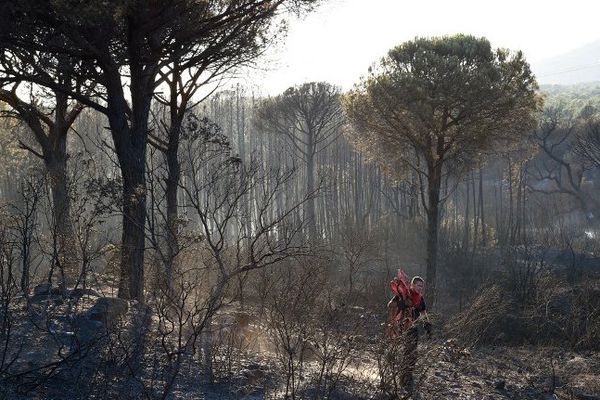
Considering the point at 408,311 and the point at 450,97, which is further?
the point at 450,97

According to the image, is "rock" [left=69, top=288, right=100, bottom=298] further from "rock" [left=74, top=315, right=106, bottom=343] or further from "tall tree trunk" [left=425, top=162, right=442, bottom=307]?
"tall tree trunk" [left=425, top=162, right=442, bottom=307]

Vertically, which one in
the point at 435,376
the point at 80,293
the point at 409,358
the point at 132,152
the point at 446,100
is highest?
the point at 446,100

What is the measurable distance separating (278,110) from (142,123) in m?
24.0

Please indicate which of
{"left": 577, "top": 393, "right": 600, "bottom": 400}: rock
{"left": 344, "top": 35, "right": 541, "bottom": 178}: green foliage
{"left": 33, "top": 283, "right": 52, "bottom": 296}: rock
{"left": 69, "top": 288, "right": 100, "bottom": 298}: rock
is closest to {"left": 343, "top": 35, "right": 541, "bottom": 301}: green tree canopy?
{"left": 344, "top": 35, "right": 541, "bottom": 178}: green foliage

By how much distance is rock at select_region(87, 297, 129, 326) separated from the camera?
899 cm

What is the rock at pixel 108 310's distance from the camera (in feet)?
29.5

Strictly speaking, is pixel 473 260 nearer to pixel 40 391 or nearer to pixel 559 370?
pixel 559 370

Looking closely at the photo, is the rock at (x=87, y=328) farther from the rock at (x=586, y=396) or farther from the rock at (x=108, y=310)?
the rock at (x=586, y=396)

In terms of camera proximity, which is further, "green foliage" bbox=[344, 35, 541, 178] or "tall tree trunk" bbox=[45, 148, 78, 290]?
"green foliage" bbox=[344, 35, 541, 178]

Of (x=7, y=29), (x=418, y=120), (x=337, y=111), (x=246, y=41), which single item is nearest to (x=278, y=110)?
(x=337, y=111)

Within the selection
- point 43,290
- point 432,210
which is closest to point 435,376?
point 43,290

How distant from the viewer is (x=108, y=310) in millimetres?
9164

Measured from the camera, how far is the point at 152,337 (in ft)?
30.0

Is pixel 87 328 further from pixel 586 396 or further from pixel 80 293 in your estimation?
pixel 586 396
